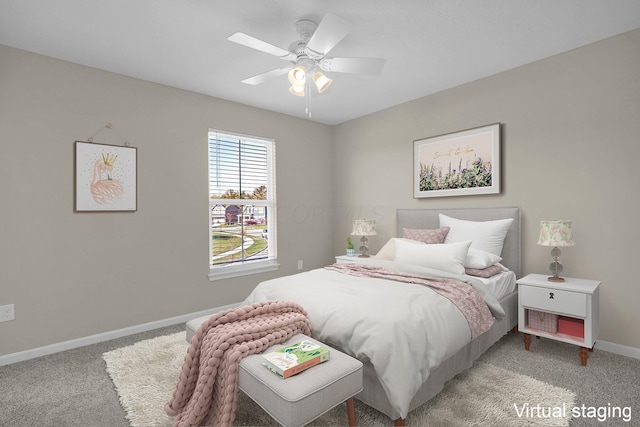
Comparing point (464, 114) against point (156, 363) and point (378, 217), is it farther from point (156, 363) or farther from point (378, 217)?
point (156, 363)

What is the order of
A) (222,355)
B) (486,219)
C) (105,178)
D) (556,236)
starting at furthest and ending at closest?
(486,219) → (105,178) → (556,236) → (222,355)

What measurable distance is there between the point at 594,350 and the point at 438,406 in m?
1.76

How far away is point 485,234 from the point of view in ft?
10.4

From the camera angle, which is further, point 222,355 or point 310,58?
point 310,58

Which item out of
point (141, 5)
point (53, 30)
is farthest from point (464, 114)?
point (53, 30)

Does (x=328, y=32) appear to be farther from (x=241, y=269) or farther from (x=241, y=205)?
(x=241, y=269)

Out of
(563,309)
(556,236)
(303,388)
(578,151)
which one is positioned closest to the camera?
(303,388)

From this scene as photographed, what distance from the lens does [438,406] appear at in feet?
6.38

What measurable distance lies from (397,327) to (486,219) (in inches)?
82.6

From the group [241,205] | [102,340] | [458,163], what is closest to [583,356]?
[458,163]

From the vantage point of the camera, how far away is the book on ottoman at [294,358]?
1508mm

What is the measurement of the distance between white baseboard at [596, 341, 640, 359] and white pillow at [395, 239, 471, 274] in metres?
1.32

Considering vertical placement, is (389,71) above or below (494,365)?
above

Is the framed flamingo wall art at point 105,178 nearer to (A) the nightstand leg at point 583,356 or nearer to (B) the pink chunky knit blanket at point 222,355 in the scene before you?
(B) the pink chunky knit blanket at point 222,355
